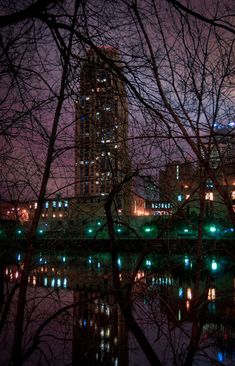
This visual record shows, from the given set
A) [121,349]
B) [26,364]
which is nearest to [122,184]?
[121,349]

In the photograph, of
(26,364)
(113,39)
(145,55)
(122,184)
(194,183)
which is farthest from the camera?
(26,364)

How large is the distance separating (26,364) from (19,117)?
7.80 meters

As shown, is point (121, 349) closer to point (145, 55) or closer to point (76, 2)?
point (145, 55)

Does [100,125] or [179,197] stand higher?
[100,125]

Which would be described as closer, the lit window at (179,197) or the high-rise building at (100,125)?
the high-rise building at (100,125)

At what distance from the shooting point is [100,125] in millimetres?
4762

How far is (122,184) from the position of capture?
18.0ft

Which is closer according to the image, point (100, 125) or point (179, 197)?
point (100, 125)

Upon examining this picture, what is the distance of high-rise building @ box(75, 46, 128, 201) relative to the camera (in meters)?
4.01

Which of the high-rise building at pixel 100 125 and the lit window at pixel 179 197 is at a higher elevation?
the high-rise building at pixel 100 125

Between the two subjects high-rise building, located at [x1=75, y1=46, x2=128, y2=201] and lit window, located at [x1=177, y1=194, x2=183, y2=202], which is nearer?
high-rise building, located at [x1=75, y1=46, x2=128, y2=201]

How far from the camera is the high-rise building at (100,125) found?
401cm

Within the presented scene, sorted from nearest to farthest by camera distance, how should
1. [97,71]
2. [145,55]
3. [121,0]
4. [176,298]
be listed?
[121,0] < [145,55] < [97,71] < [176,298]

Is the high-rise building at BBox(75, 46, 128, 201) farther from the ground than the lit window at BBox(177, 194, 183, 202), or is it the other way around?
the high-rise building at BBox(75, 46, 128, 201)
